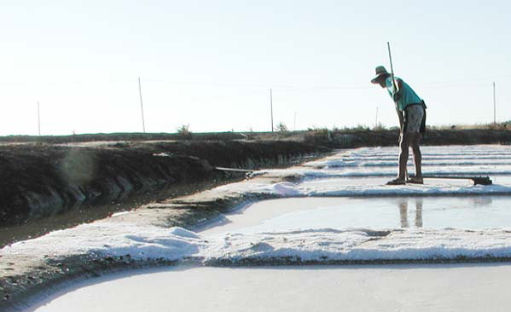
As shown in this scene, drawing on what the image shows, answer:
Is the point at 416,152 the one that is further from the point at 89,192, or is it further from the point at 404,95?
the point at 89,192

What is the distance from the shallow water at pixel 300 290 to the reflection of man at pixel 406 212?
1470mm

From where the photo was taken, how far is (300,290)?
268 cm

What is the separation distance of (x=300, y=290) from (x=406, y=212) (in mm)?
2637

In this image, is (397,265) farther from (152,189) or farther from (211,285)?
(152,189)

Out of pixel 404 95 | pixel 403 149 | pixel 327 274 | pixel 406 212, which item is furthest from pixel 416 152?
pixel 327 274

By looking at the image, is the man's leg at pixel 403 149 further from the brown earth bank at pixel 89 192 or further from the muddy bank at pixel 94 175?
the muddy bank at pixel 94 175

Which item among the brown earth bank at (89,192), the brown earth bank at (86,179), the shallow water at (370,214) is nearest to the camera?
the brown earth bank at (89,192)

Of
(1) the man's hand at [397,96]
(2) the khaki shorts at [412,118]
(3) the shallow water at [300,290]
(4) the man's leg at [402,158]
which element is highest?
(1) the man's hand at [397,96]

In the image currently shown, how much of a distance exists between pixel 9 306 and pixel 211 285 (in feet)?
2.74

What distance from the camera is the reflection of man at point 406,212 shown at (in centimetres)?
452

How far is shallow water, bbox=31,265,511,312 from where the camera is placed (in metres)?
2.44

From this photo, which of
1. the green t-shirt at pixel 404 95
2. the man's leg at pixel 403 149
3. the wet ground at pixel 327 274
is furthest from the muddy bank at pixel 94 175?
the green t-shirt at pixel 404 95

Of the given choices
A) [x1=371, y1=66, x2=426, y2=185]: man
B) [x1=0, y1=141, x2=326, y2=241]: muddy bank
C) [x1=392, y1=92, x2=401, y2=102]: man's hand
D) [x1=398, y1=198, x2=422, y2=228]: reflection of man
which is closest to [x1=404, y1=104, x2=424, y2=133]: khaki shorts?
[x1=371, y1=66, x2=426, y2=185]: man

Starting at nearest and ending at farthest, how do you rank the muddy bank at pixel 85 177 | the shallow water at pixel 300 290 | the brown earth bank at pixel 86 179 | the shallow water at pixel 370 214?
the shallow water at pixel 300 290 < the shallow water at pixel 370 214 < the brown earth bank at pixel 86 179 < the muddy bank at pixel 85 177
